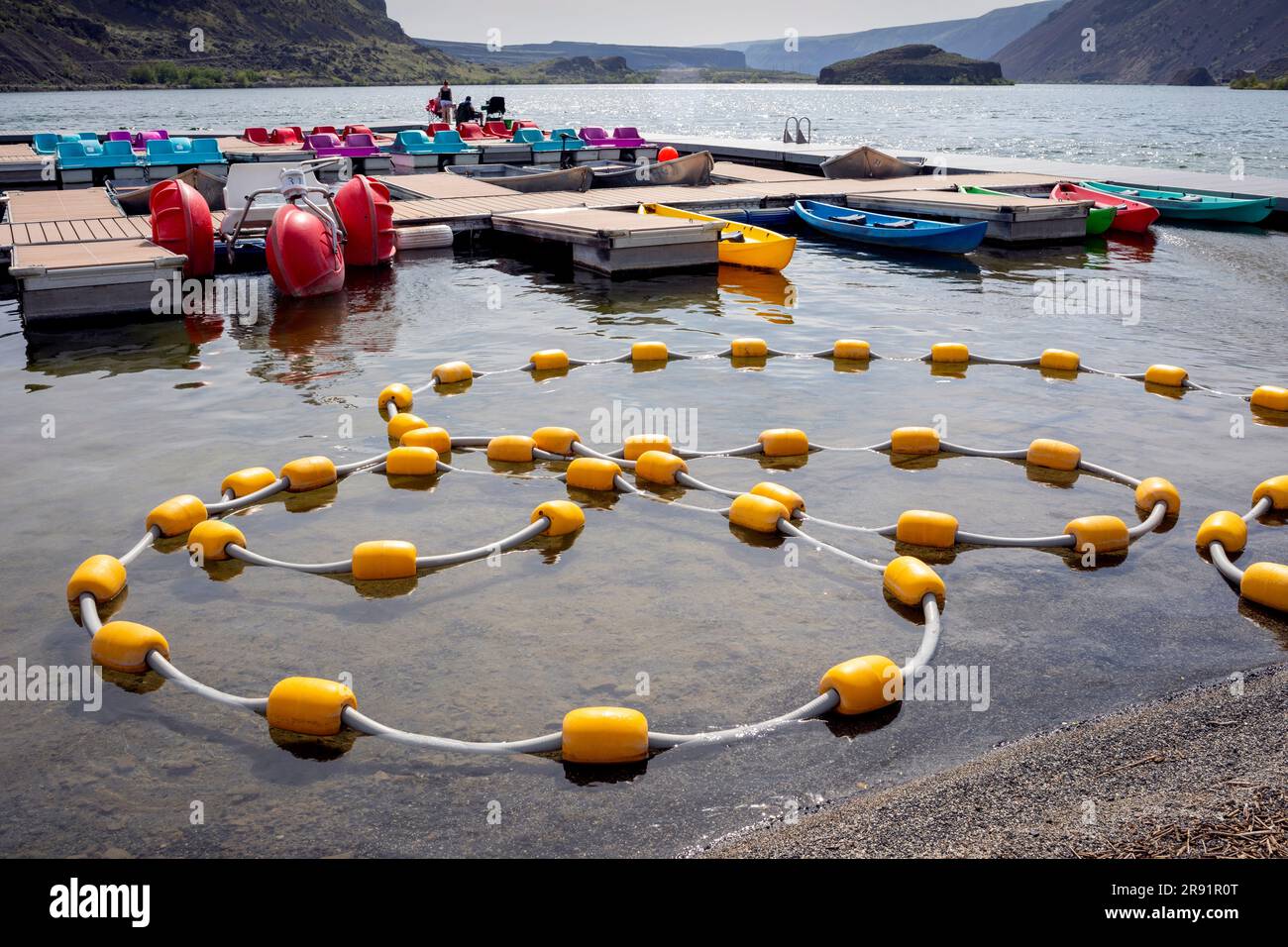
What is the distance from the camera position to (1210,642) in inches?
190

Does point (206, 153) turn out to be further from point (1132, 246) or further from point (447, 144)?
point (1132, 246)

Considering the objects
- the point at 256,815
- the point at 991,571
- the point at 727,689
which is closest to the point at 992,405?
the point at 991,571

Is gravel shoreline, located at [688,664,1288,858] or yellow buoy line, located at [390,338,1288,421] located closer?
gravel shoreline, located at [688,664,1288,858]

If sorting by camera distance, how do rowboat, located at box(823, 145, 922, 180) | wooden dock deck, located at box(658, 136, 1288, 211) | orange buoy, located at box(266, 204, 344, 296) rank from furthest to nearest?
rowboat, located at box(823, 145, 922, 180) → wooden dock deck, located at box(658, 136, 1288, 211) → orange buoy, located at box(266, 204, 344, 296)

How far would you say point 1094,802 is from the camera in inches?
137

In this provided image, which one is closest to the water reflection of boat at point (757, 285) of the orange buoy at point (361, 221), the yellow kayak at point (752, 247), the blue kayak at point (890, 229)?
the yellow kayak at point (752, 247)

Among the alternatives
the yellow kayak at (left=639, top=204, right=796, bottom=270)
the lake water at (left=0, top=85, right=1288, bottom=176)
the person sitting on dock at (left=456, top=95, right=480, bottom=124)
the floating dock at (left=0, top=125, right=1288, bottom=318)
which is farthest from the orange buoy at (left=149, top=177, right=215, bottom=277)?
the lake water at (left=0, top=85, right=1288, bottom=176)

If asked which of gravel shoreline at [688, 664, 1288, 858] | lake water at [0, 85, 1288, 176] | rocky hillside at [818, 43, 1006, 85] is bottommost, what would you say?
gravel shoreline at [688, 664, 1288, 858]

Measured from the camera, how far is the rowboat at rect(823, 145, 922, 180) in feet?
70.5

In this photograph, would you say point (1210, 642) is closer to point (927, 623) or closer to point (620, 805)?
point (927, 623)

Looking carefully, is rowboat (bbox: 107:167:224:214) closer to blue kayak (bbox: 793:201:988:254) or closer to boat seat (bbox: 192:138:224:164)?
boat seat (bbox: 192:138:224:164)

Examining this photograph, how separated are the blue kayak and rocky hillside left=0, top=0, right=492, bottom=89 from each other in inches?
4134

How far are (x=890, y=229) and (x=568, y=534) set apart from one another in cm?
1194
